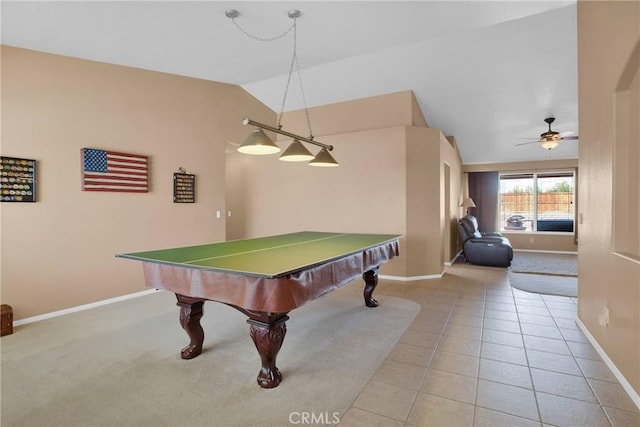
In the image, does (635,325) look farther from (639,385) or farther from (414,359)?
(414,359)

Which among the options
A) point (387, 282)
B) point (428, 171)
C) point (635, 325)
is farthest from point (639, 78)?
point (387, 282)

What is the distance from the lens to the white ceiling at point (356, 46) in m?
3.21

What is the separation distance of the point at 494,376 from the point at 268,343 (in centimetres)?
170

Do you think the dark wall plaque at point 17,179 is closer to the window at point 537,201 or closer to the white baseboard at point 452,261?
the white baseboard at point 452,261

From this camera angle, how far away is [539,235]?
352 inches

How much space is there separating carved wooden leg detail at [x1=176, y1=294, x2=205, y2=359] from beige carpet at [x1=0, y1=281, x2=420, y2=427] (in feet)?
0.23

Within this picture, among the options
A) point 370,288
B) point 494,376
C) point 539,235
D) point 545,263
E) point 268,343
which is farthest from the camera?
point 539,235

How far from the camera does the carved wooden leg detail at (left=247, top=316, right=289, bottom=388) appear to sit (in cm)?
220

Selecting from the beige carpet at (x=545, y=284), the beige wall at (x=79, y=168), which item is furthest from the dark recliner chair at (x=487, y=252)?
the beige wall at (x=79, y=168)

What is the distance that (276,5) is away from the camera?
10.5ft

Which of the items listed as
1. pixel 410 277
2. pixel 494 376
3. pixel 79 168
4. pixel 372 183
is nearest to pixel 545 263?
pixel 410 277

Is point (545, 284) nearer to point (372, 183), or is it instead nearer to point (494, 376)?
point (372, 183)

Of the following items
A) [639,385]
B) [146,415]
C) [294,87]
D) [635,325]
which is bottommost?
[146,415]

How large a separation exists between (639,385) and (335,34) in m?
4.14
